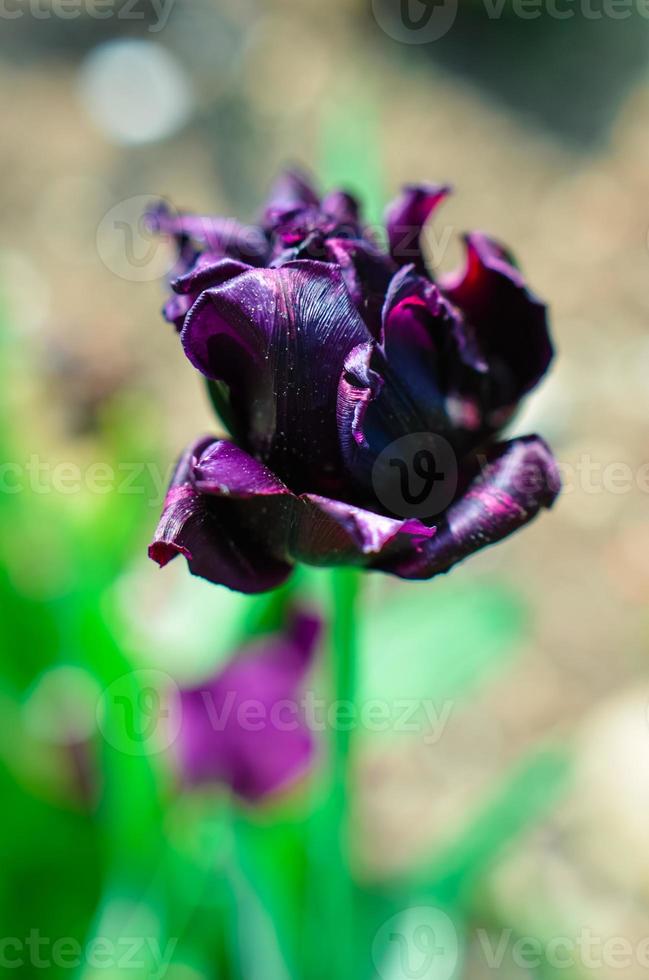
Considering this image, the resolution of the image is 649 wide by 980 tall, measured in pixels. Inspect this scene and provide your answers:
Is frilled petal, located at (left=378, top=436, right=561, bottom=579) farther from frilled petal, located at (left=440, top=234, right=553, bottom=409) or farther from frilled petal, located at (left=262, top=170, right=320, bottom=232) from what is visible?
frilled petal, located at (left=262, top=170, right=320, bottom=232)

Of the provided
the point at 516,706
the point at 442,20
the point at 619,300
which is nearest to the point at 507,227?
the point at 619,300

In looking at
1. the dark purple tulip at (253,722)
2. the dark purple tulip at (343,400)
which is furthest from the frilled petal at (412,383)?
the dark purple tulip at (253,722)

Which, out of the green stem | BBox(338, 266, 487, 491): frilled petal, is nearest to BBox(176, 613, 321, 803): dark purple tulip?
the green stem

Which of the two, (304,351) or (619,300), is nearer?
(304,351)

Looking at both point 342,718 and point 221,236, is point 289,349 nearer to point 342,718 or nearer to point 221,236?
point 221,236

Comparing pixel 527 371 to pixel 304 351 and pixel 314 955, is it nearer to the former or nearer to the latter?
pixel 304 351

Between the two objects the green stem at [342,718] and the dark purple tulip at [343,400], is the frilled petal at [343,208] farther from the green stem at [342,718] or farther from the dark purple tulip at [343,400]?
the green stem at [342,718]

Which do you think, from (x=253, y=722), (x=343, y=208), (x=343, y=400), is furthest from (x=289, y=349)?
(x=253, y=722)
